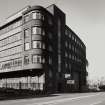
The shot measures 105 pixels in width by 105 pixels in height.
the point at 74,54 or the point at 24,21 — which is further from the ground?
the point at 24,21

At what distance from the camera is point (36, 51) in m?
44.3

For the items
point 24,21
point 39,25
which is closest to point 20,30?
point 24,21

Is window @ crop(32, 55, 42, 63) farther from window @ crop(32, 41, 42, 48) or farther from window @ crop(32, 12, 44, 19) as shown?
window @ crop(32, 12, 44, 19)

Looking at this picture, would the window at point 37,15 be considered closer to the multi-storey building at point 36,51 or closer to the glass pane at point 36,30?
the multi-storey building at point 36,51

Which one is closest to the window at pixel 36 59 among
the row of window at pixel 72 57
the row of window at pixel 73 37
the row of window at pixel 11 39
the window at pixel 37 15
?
the window at pixel 37 15

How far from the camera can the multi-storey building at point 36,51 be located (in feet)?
146

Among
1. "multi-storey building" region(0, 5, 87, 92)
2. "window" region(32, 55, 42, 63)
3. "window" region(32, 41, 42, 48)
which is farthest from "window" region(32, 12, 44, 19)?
"window" region(32, 55, 42, 63)

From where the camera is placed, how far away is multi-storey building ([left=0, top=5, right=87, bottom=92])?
44406 mm

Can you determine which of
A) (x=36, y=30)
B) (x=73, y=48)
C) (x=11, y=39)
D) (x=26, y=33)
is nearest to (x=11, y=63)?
(x=11, y=39)

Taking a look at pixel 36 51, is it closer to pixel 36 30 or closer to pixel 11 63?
pixel 36 30

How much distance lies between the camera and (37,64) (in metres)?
43.3

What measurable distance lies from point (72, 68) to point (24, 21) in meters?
22.6

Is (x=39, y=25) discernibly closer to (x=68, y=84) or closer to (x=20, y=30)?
(x=20, y=30)

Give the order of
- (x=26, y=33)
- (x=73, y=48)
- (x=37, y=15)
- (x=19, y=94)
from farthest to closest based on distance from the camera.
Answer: (x=73, y=48) < (x=26, y=33) < (x=37, y=15) < (x=19, y=94)
